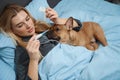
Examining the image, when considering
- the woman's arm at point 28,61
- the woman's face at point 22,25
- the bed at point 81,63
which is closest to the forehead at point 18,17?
the woman's face at point 22,25

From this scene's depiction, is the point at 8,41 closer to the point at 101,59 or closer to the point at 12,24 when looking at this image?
the point at 12,24

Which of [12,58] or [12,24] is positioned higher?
[12,24]

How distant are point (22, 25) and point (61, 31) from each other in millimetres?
350

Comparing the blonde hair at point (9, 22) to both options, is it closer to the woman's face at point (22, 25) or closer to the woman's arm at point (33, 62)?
the woman's face at point (22, 25)

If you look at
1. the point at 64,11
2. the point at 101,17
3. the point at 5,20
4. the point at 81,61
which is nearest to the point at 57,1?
the point at 64,11

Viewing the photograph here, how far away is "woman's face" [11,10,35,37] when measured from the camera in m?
1.69

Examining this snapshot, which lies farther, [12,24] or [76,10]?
[76,10]

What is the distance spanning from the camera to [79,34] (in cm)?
199

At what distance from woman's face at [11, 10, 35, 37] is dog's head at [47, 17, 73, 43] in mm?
183

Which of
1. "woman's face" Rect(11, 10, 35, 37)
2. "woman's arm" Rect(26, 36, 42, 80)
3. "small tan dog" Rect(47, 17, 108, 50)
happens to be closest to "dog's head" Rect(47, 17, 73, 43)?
"small tan dog" Rect(47, 17, 108, 50)

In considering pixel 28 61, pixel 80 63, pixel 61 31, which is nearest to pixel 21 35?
pixel 28 61

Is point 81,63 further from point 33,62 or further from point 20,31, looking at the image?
point 20,31

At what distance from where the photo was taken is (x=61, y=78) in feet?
5.05

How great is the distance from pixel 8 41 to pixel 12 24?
14 centimetres
